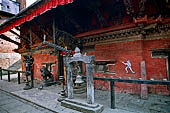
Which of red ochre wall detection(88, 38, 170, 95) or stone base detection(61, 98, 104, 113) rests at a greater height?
red ochre wall detection(88, 38, 170, 95)

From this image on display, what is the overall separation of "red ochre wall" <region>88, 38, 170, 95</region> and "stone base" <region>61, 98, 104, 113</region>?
233cm

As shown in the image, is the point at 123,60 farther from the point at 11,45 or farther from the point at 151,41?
the point at 11,45

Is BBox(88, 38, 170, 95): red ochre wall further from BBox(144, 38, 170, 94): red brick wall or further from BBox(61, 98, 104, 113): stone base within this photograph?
BBox(61, 98, 104, 113): stone base

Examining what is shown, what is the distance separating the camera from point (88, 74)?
339 centimetres

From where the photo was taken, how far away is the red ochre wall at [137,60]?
445 cm

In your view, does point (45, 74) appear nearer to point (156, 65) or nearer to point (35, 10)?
point (35, 10)

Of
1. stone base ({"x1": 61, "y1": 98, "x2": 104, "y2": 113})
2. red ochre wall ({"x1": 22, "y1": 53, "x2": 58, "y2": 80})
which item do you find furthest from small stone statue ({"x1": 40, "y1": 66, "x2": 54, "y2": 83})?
stone base ({"x1": 61, "y1": 98, "x2": 104, "y2": 113})

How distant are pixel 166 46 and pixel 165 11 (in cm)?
136

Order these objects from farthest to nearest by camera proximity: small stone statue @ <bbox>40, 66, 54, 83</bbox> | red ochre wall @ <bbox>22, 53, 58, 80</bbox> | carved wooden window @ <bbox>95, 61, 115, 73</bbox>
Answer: red ochre wall @ <bbox>22, 53, 58, 80</bbox> → small stone statue @ <bbox>40, 66, 54, 83</bbox> → carved wooden window @ <bbox>95, 61, 115, 73</bbox>

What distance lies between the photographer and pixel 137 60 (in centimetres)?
477

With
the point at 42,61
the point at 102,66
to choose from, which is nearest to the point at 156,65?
the point at 102,66

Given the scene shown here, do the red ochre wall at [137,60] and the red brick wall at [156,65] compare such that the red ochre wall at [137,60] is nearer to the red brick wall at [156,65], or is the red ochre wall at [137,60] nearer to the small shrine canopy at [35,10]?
the red brick wall at [156,65]

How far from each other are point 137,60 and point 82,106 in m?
3.13

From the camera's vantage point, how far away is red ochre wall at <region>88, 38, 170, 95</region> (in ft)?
14.6
